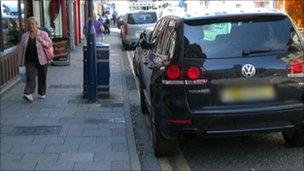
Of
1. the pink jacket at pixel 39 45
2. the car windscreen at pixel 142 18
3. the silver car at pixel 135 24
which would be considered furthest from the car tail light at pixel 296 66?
the car windscreen at pixel 142 18

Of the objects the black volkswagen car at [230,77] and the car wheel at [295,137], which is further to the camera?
the car wheel at [295,137]

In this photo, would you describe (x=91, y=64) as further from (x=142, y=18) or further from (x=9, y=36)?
(x=142, y=18)

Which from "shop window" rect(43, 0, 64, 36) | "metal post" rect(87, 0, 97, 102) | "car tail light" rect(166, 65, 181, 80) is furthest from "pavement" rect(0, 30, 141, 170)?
"shop window" rect(43, 0, 64, 36)

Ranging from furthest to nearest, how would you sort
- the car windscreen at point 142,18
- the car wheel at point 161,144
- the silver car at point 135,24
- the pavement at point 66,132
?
the car windscreen at point 142,18, the silver car at point 135,24, the car wheel at point 161,144, the pavement at point 66,132

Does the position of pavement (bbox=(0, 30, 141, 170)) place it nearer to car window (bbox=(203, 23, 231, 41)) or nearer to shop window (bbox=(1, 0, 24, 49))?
shop window (bbox=(1, 0, 24, 49))

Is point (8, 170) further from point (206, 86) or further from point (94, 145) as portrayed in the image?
point (206, 86)

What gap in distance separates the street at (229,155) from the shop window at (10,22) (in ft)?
18.6

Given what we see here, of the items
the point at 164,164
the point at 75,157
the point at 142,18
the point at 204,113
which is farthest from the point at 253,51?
the point at 142,18

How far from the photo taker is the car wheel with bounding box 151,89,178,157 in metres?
6.53

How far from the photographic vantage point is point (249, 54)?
6207mm

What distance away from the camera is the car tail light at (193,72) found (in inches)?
238

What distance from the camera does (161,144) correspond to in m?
6.63

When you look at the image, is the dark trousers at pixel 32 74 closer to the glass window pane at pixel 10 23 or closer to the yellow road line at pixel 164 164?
the glass window pane at pixel 10 23

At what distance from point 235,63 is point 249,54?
22cm
